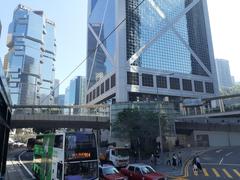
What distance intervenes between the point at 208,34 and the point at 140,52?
5067 centimetres

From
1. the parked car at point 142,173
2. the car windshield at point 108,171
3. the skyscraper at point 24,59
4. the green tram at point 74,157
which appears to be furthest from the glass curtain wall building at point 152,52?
the green tram at point 74,157

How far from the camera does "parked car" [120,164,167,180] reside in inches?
757

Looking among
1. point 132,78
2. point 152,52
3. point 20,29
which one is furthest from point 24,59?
point 152,52

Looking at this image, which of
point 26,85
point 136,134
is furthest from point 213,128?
point 26,85

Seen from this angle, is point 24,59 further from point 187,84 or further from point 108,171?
point 108,171

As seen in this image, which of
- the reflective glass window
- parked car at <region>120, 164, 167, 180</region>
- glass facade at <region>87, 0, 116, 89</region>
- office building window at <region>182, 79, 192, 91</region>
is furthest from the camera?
the reflective glass window

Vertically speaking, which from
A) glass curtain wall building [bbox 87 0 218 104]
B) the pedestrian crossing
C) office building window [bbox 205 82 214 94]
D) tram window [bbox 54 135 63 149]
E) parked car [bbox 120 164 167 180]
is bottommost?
the pedestrian crossing

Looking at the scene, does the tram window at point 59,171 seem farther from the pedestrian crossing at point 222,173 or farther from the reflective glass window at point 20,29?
the reflective glass window at point 20,29

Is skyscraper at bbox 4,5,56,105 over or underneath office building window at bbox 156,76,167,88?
over

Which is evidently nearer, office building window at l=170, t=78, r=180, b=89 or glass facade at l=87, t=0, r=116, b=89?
office building window at l=170, t=78, r=180, b=89

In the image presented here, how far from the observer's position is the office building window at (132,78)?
103119 mm

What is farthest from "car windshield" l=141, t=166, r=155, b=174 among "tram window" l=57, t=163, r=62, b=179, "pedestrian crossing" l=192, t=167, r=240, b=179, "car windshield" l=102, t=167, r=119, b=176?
"tram window" l=57, t=163, r=62, b=179

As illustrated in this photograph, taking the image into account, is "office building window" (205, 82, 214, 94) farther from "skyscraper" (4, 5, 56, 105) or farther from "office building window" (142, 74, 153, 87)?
"skyscraper" (4, 5, 56, 105)

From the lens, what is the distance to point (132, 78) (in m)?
104
